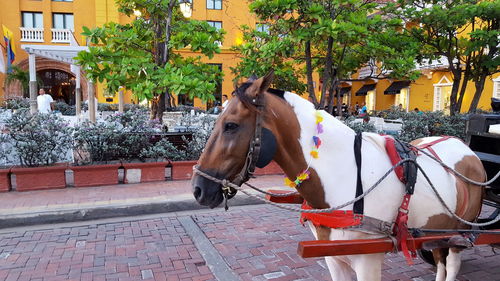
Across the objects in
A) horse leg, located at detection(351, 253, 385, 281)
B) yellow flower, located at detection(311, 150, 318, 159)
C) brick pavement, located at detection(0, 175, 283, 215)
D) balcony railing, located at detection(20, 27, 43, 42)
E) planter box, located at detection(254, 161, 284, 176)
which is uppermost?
balcony railing, located at detection(20, 27, 43, 42)

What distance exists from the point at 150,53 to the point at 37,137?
10.7 ft

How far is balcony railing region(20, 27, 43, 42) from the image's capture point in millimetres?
24312

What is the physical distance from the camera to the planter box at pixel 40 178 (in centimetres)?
650

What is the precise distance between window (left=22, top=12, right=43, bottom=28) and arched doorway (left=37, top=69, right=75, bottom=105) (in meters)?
3.30

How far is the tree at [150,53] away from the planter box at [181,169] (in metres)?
1.58

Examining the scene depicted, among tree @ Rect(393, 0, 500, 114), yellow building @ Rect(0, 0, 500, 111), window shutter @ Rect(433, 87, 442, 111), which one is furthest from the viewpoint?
yellow building @ Rect(0, 0, 500, 111)

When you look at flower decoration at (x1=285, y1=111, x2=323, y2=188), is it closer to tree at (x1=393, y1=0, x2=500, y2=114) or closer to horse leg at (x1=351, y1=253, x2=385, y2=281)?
horse leg at (x1=351, y1=253, x2=385, y2=281)

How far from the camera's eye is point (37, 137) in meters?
6.81

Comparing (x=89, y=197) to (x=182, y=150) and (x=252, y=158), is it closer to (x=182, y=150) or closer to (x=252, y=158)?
(x=182, y=150)

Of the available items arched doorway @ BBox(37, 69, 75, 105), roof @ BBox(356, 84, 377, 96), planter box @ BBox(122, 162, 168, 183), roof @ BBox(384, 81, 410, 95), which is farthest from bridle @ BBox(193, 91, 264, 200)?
roof @ BBox(356, 84, 377, 96)

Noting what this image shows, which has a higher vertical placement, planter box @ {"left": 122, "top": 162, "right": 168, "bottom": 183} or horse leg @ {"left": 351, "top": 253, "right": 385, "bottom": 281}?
horse leg @ {"left": 351, "top": 253, "right": 385, "bottom": 281}

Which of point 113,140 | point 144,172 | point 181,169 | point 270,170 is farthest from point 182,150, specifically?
point 270,170

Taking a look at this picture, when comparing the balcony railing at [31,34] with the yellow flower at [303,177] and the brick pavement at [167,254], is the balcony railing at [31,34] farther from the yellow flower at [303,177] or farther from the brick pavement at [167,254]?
the yellow flower at [303,177]

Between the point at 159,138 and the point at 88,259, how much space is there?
14.5ft
